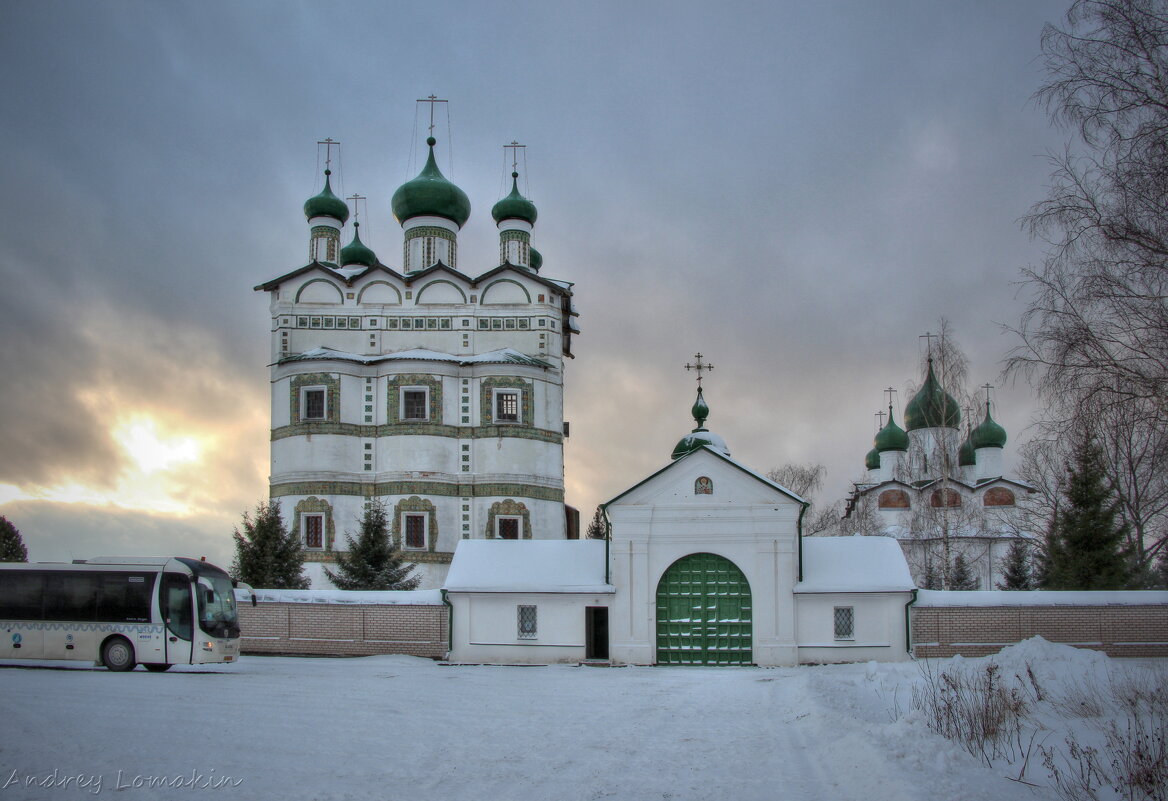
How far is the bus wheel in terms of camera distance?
18453mm

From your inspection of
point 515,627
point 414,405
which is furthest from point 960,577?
point 414,405

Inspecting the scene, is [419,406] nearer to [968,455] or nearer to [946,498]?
[946,498]

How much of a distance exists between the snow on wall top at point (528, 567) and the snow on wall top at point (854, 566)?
4878 millimetres

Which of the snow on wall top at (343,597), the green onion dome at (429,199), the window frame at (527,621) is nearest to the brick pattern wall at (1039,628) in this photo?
the window frame at (527,621)

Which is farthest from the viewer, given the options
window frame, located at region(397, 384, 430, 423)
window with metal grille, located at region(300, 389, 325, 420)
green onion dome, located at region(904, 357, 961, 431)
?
window frame, located at region(397, 384, 430, 423)

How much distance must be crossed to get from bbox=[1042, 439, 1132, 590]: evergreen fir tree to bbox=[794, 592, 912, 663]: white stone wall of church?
7402 millimetres

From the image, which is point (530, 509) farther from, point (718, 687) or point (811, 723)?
point (811, 723)

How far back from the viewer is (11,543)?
130 ft

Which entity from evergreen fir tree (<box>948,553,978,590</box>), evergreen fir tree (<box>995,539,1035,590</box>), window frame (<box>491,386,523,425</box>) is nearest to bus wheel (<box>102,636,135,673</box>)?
window frame (<box>491,386,523,425</box>)

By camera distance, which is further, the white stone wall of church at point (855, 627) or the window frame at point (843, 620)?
the window frame at point (843, 620)

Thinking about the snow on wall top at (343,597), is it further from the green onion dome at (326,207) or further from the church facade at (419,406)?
the green onion dome at (326,207)

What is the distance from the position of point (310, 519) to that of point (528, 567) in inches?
516

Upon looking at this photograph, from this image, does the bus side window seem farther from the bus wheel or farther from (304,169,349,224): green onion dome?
(304,169,349,224): green onion dome

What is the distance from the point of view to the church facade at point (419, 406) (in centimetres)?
3478
